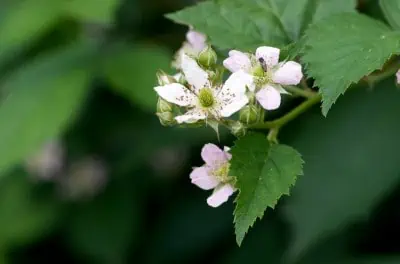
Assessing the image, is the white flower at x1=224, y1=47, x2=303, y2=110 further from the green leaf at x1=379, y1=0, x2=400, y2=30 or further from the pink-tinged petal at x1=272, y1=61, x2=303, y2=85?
the green leaf at x1=379, y1=0, x2=400, y2=30

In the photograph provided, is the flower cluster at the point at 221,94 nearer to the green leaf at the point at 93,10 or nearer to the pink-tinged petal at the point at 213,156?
the pink-tinged petal at the point at 213,156

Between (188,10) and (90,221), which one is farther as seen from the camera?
(90,221)

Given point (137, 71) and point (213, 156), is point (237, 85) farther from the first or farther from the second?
point (137, 71)

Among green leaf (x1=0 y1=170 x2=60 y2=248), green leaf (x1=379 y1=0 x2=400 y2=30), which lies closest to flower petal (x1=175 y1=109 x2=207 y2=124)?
green leaf (x1=379 y1=0 x2=400 y2=30)

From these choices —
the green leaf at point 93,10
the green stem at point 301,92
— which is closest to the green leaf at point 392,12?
the green stem at point 301,92

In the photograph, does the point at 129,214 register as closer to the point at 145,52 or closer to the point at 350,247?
the point at 145,52

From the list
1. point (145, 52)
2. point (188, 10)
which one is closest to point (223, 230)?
point (145, 52)
